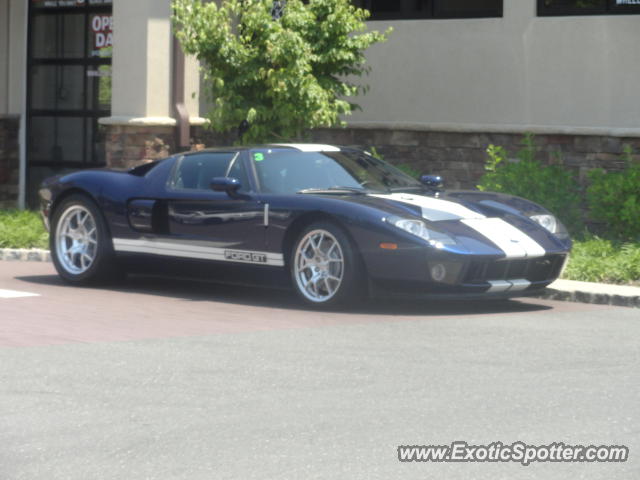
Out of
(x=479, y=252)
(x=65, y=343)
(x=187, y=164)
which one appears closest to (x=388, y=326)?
(x=479, y=252)

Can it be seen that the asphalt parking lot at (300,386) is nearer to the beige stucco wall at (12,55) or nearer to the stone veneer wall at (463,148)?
the stone veneer wall at (463,148)

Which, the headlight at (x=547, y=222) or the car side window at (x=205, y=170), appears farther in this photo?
the car side window at (x=205, y=170)

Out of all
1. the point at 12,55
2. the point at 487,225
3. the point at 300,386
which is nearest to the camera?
the point at 300,386

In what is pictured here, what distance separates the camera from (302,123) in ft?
52.6

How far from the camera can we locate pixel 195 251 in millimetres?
11391

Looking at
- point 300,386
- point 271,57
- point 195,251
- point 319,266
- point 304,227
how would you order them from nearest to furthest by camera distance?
point 300,386
point 319,266
point 304,227
point 195,251
point 271,57

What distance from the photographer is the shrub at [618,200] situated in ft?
49.6

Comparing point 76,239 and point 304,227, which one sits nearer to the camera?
point 304,227

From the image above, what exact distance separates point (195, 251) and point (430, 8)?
7.79 m

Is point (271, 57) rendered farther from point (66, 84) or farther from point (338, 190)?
point (66, 84)

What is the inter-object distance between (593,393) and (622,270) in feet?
18.0

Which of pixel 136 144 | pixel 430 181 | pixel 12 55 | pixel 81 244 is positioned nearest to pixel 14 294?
pixel 81 244

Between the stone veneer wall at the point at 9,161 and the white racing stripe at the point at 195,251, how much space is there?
1026 centimetres

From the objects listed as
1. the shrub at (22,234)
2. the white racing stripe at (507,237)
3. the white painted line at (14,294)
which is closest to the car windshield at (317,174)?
the white racing stripe at (507,237)
